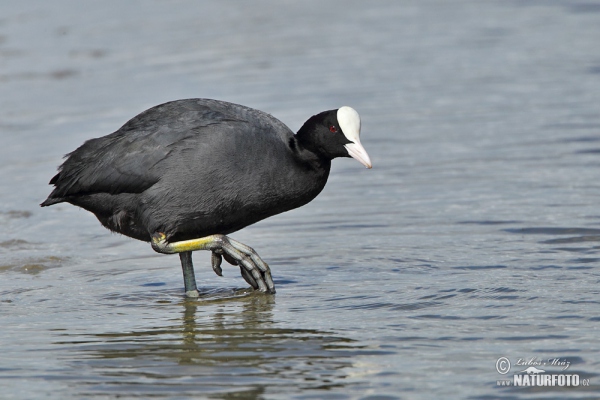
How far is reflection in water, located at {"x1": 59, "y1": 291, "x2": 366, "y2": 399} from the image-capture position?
4410 mm

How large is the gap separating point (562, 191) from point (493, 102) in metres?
3.16

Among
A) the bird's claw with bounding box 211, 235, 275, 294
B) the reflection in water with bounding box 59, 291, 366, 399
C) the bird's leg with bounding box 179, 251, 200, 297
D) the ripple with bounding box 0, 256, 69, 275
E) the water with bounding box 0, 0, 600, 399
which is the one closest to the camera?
the reflection in water with bounding box 59, 291, 366, 399

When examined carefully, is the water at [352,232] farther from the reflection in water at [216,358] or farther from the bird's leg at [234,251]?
the bird's leg at [234,251]

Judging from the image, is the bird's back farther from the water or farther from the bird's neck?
the water

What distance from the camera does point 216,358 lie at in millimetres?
4809

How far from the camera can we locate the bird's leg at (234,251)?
596cm

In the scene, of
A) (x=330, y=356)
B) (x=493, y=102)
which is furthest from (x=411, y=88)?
(x=330, y=356)

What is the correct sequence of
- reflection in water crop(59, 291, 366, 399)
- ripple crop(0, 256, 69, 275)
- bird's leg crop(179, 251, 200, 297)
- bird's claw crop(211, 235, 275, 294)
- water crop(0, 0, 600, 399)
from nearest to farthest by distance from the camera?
reflection in water crop(59, 291, 366, 399)
water crop(0, 0, 600, 399)
bird's claw crop(211, 235, 275, 294)
bird's leg crop(179, 251, 200, 297)
ripple crop(0, 256, 69, 275)

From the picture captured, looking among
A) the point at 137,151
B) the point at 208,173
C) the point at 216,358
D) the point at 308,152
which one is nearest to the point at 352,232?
the point at 308,152

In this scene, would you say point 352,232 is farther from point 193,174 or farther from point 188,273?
point 193,174

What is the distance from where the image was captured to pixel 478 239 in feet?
22.2

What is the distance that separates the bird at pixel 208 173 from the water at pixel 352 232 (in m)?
0.35

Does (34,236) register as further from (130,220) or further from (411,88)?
(411,88)

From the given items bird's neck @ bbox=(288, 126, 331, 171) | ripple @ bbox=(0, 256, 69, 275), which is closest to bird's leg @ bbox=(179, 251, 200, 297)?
bird's neck @ bbox=(288, 126, 331, 171)
